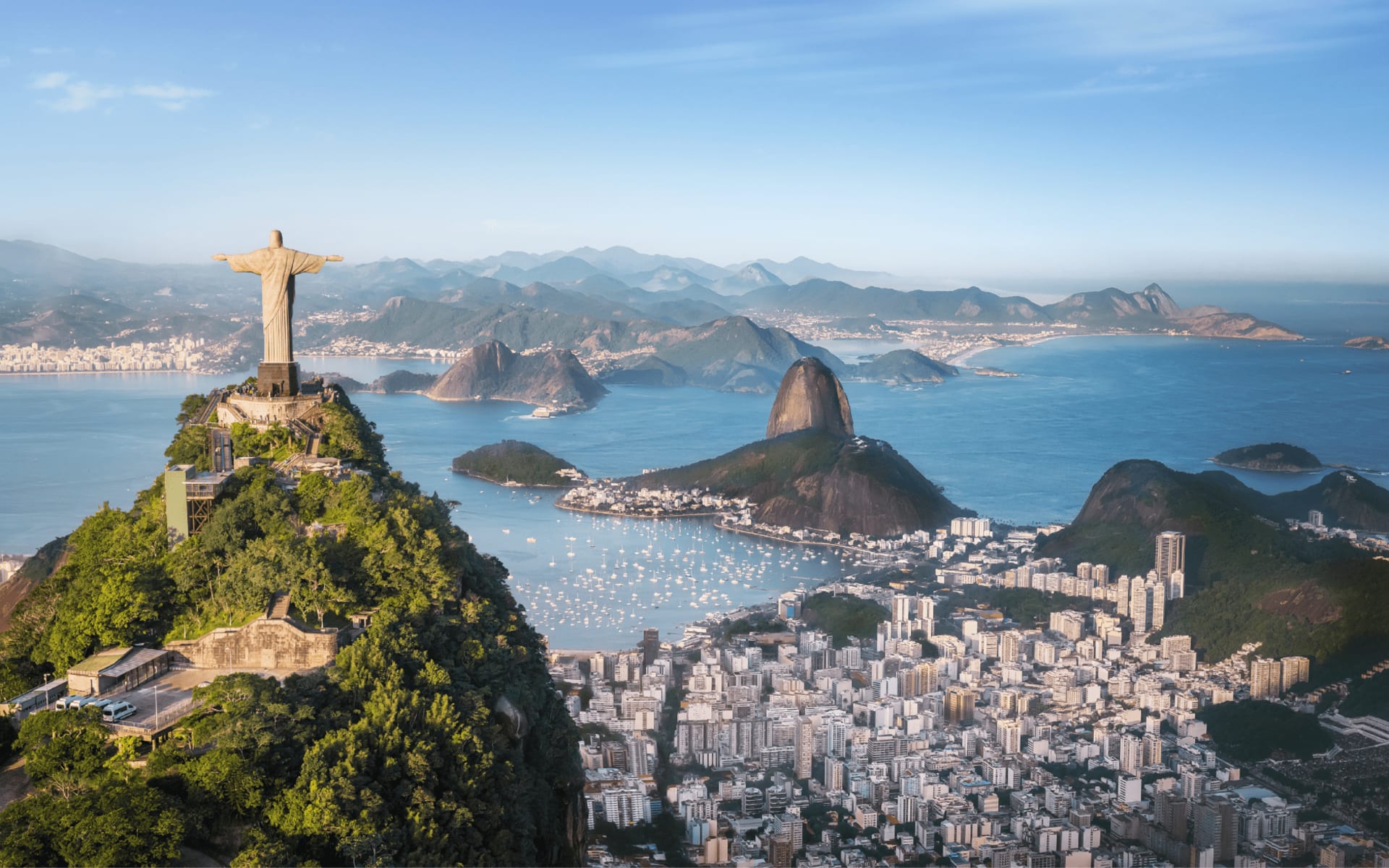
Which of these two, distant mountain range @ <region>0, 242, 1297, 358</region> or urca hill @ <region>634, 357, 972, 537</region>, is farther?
distant mountain range @ <region>0, 242, 1297, 358</region>

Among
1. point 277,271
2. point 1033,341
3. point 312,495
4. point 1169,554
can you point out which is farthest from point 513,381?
point 312,495

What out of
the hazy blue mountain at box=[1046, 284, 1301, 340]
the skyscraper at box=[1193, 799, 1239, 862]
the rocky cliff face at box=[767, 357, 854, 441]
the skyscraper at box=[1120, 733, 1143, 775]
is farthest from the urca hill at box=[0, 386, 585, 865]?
the hazy blue mountain at box=[1046, 284, 1301, 340]

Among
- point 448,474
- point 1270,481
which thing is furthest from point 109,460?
point 1270,481

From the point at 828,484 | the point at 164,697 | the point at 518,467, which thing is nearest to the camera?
the point at 164,697

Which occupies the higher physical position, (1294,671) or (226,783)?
(226,783)

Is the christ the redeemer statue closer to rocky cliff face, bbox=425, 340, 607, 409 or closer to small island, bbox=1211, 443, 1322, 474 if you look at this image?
small island, bbox=1211, 443, 1322, 474

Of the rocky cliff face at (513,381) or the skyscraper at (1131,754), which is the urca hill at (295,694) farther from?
the rocky cliff face at (513,381)

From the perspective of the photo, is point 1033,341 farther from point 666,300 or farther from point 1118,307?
point 666,300
